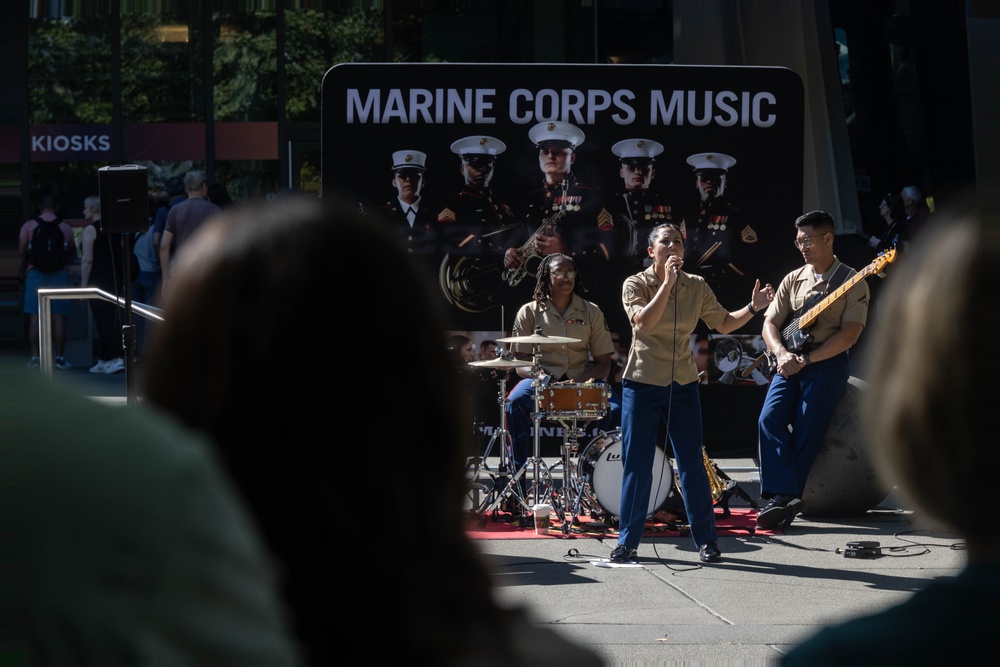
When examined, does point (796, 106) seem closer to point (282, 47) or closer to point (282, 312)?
point (282, 47)

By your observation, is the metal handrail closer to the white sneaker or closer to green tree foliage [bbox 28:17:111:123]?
the white sneaker

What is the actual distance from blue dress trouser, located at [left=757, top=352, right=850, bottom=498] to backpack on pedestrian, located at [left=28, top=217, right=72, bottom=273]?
29.3 feet

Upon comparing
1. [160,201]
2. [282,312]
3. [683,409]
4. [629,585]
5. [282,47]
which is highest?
[282,47]

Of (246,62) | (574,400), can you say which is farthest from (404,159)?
(246,62)

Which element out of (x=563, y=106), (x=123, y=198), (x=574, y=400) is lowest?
(x=574, y=400)

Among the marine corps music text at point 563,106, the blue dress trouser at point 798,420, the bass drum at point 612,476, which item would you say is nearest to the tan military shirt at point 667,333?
the bass drum at point 612,476

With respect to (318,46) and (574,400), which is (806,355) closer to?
(574,400)

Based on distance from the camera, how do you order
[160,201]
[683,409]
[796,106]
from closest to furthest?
[683,409]
[796,106]
[160,201]

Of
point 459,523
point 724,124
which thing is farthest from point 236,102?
point 459,523

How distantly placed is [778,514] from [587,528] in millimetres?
1338

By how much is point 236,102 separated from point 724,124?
26.9 feet

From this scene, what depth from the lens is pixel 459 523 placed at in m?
1.26

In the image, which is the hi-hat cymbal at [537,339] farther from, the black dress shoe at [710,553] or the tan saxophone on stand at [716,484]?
the black dress shoe at [710,553]

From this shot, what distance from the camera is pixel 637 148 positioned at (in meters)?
10.2
